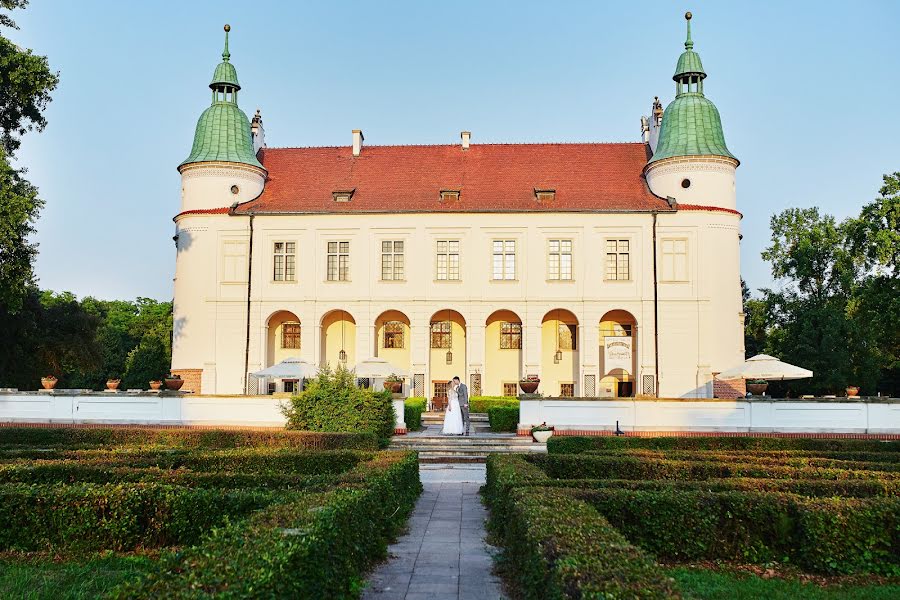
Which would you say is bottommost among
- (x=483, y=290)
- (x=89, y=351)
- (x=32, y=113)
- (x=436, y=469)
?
(x=436, y=469)

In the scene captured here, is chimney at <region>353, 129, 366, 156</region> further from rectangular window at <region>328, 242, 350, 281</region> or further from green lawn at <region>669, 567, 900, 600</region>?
green lawn at <region>669, 567, 900, 600</region>

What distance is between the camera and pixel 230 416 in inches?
992

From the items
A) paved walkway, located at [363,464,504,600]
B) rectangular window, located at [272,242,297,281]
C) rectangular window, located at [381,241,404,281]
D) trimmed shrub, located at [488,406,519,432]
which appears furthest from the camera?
rectangular window, located at [272,242,297,281]

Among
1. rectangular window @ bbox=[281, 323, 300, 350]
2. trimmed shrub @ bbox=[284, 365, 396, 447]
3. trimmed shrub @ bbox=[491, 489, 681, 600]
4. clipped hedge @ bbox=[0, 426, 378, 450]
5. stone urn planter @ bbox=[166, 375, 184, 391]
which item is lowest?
clipped hedge @ bbox=[0, 426, 378, 450]

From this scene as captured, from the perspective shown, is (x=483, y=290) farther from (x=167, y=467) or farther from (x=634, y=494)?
(x=634, y=494)

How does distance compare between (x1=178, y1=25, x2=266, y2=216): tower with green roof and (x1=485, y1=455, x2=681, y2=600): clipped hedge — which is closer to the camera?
(x1=485, y1=455, x2=681, y2=600): clipped hedge

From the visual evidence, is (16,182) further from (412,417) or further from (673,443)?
(673,443)

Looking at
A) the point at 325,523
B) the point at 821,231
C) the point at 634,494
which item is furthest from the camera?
the point at 821,231

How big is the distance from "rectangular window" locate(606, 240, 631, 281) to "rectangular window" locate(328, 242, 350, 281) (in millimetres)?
12134

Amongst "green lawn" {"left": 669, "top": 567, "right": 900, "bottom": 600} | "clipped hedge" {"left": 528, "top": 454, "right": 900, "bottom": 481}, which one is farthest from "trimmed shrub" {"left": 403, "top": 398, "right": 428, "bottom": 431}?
"green lawn" {"left": 669, "top": 567, "right": 900, "bottom": 600}

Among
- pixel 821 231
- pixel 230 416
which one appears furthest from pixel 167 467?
pixel 821 231

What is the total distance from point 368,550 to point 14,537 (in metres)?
3.84

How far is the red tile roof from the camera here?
3819 centimetres

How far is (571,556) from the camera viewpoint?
18.7 ft
